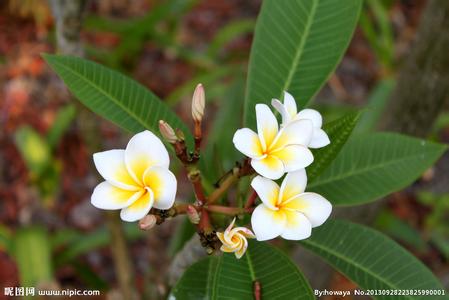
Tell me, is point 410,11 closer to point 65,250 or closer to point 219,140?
point 219,140

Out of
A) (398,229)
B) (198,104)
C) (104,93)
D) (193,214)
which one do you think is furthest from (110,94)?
(398,229)

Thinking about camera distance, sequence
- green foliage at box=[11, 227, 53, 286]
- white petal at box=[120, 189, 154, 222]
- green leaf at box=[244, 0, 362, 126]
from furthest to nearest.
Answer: green foliage at box=[11, 227, 53, 286] < green leaf at box=[244, 0, 362, 126] < white petal at box=[120, 189, 154, 222]

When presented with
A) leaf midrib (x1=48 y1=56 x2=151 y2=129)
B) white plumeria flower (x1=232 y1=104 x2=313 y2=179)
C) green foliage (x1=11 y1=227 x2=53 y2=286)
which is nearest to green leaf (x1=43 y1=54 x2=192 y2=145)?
leaf midrib (x1=48 y1=56 x2=151 y2=129)

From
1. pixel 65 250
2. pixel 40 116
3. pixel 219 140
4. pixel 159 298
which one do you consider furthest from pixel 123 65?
pixel 159 298

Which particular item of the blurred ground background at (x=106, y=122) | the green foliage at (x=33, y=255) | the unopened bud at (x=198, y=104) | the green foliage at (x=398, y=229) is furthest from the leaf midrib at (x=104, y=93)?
the green foliage at (x=398, y=229)

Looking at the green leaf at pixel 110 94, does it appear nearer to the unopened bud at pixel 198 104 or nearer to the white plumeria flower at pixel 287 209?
the unopened bud at pixel 198 104

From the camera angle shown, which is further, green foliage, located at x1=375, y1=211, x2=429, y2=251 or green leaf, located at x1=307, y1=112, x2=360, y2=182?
green foliage, located at x1=375, y1=211, x2=429, y2=251

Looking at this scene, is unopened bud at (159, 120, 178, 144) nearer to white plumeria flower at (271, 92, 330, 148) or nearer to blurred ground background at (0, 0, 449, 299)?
white plumeria flower at (271, 92, 330, 148)
